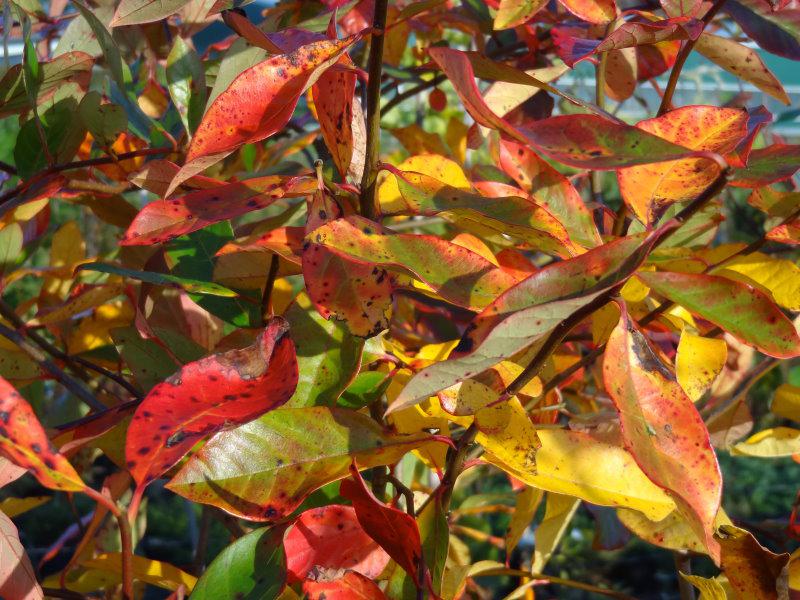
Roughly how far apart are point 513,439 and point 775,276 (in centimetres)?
29

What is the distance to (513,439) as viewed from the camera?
50 centimetres

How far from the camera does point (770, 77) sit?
2.08 feet

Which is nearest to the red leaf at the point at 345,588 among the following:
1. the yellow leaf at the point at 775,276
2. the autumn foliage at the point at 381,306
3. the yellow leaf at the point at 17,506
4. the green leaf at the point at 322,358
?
the autumn foliage at the point at 381,306

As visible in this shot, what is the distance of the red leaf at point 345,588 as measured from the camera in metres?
0.50

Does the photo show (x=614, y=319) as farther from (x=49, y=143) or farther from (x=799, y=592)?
(x=49, y=143)

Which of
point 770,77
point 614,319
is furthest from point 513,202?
point 770,77

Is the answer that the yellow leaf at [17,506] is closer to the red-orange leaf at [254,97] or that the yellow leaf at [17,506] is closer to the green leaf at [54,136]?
the green leaf at [54,136]

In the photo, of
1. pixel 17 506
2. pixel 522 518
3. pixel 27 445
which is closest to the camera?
pixel 27 445

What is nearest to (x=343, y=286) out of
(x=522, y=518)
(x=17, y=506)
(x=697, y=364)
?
(x=697, y=364)

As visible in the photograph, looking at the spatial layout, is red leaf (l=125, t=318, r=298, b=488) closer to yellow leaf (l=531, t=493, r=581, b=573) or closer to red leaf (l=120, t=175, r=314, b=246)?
red leaf (l=120, t=175, r=314, b=246)

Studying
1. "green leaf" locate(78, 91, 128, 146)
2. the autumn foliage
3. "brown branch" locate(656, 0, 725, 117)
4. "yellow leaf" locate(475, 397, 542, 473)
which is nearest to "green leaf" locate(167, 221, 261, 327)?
the autumn foliage

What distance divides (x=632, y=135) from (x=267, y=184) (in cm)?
21

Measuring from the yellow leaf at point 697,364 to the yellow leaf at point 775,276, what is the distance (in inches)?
4.1

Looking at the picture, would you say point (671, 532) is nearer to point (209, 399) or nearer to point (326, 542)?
point (326, 542)
